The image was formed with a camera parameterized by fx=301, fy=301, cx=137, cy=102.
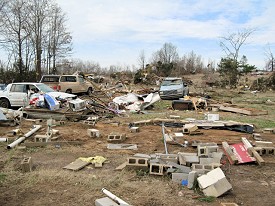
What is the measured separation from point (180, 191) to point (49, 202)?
7.06ft

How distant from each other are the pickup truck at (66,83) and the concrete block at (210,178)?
1909 cm

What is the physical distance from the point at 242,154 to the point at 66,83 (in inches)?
742

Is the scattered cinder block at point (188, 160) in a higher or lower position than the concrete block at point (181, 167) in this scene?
higher

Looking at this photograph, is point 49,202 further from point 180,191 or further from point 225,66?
point 225,66

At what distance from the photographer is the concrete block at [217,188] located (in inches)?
194

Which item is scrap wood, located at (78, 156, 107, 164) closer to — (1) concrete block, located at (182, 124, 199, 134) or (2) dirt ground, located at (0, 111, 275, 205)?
(2) dirt ground, located at (0, 111, 275, 205)

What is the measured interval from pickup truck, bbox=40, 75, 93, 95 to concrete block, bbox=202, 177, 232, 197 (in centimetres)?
1936

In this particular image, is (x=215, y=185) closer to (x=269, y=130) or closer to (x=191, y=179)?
(x=191, y=179)

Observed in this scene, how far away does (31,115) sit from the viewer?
43.8 ft

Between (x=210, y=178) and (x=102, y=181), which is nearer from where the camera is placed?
(x=210, y=178)

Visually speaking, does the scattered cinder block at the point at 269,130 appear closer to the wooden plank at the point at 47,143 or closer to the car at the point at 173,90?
the wooden plank at the point at 47,143

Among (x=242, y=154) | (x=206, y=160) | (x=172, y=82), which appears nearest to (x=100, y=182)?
(x=206, y=160)

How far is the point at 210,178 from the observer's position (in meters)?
5.16

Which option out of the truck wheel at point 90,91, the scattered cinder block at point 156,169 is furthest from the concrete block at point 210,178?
the truck wheel at point 90,91
